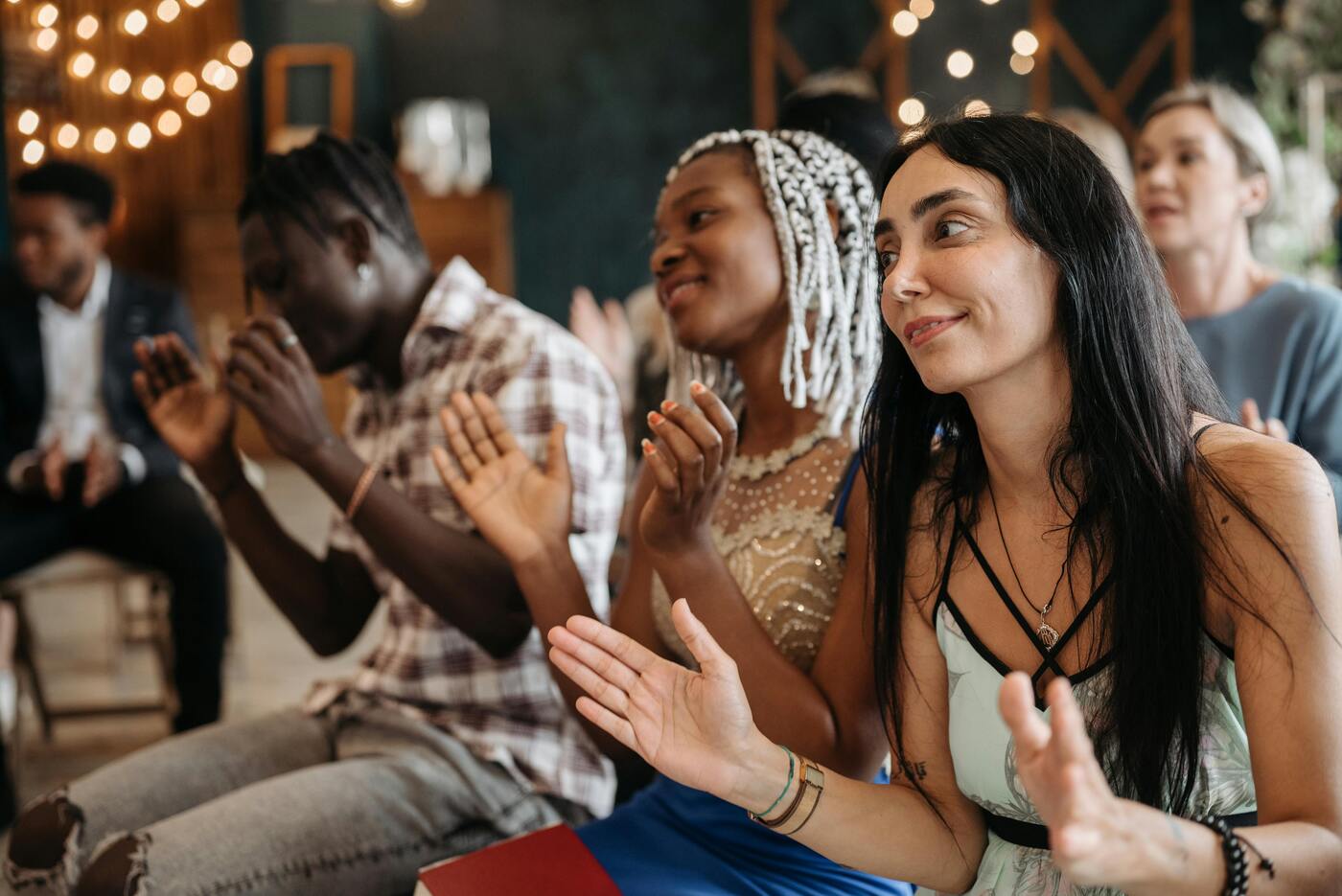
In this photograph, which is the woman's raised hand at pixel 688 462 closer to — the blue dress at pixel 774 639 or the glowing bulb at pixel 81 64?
the blue dress at pixel 774 639

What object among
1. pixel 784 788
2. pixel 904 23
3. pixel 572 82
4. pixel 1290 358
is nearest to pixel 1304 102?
pixel 1290 358

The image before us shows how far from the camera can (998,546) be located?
1.22 meters

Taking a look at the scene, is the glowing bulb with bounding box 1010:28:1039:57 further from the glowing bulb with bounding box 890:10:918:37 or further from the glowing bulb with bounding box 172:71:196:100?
the glowing bulb with bounding box 172:71:196:100

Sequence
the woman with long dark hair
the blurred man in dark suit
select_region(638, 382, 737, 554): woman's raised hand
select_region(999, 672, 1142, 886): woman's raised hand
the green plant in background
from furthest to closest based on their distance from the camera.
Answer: the green plant in background
the blurred man in dark suit
select_region(638, 382, 737, 554): woman's raised hand
the woman with long dark hair
select_region(999, 672, 1142, 886): woman's raised hand

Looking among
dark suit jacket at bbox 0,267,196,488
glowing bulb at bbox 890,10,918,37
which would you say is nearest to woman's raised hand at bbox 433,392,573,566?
dark suit jacket at bbox 0,267,196,488

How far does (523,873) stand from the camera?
1.36 metres

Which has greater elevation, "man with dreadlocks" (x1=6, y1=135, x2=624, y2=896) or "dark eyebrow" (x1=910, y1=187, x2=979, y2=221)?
"dark eyebrow" (x1=910, y1=187, x2=979, y2=221)

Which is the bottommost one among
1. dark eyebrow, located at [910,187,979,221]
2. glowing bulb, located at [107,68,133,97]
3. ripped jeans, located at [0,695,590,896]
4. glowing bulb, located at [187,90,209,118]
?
ripped jeans, located at [0,695,590,896]

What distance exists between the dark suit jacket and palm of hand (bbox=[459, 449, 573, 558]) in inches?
78.0

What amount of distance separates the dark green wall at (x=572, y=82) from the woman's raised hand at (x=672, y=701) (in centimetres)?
731

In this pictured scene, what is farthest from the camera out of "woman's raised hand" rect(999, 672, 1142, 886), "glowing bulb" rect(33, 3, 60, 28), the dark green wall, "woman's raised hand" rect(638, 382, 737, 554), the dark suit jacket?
the dark green wall

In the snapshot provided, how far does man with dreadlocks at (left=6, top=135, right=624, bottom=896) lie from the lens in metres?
1.57

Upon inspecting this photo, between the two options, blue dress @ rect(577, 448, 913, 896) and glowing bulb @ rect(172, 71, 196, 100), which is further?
glowing bulb @ rect(172, 71, 196, 100)

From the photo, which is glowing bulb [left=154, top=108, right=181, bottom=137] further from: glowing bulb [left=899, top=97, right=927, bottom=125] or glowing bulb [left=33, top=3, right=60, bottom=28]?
glowing bulb [left=899, top=97, right=927, bottom=125]
